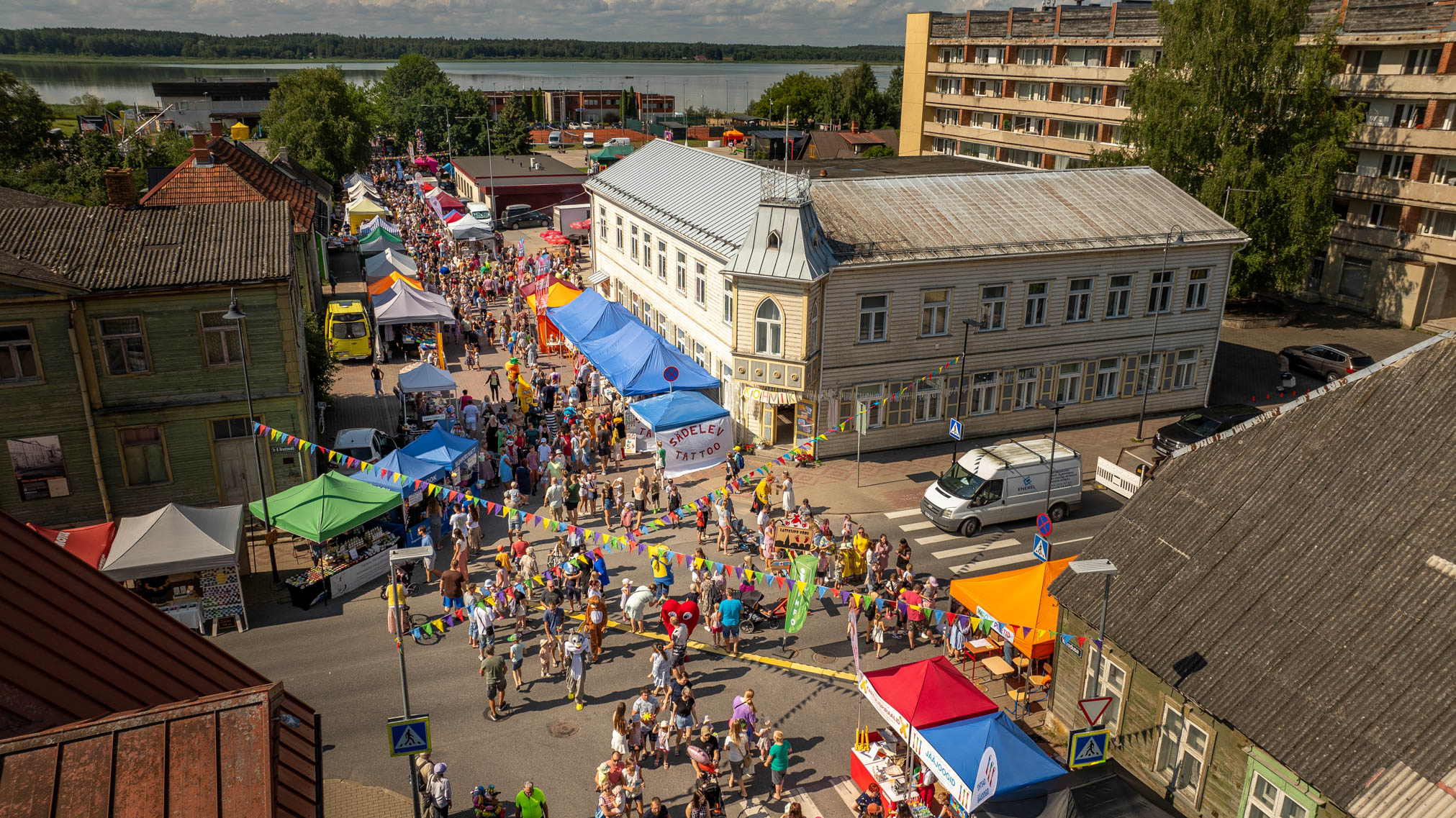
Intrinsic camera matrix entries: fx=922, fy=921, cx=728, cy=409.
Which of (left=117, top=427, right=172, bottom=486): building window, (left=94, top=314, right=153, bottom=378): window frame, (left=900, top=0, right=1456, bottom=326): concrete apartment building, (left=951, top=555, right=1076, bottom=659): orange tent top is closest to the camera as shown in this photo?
(left=951, top=555, right=1076, bottom=659): orange tent top

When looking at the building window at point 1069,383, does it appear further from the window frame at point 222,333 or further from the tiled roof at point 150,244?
the window frame at point 222,333

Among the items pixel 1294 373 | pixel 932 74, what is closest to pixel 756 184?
pixel 1294 373

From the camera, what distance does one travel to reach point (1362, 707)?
40.4ft

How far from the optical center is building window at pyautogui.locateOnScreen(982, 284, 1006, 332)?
30719 mm

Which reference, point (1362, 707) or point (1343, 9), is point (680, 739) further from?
point (1343, 9)

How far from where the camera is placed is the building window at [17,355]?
22.0 meters

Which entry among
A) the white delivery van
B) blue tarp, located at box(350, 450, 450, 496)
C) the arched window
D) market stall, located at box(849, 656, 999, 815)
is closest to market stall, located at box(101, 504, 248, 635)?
blue tarp, located at box(350, 450, 450, 496)

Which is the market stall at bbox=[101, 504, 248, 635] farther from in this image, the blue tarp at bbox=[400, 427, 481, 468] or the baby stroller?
the baby stroller

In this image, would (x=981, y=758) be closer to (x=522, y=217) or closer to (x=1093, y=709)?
(x=1093, y=709)

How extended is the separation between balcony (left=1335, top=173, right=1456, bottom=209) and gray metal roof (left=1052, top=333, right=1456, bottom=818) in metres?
35.7

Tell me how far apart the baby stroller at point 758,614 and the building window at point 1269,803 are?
9604 mm

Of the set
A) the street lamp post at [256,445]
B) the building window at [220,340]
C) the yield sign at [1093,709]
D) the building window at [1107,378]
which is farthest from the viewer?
the building window at [1107,378]

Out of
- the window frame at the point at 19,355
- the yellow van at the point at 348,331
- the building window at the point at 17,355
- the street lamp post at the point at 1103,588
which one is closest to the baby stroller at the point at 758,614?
the street lamp post at the point at 1103,588

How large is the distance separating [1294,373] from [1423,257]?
504 inches
